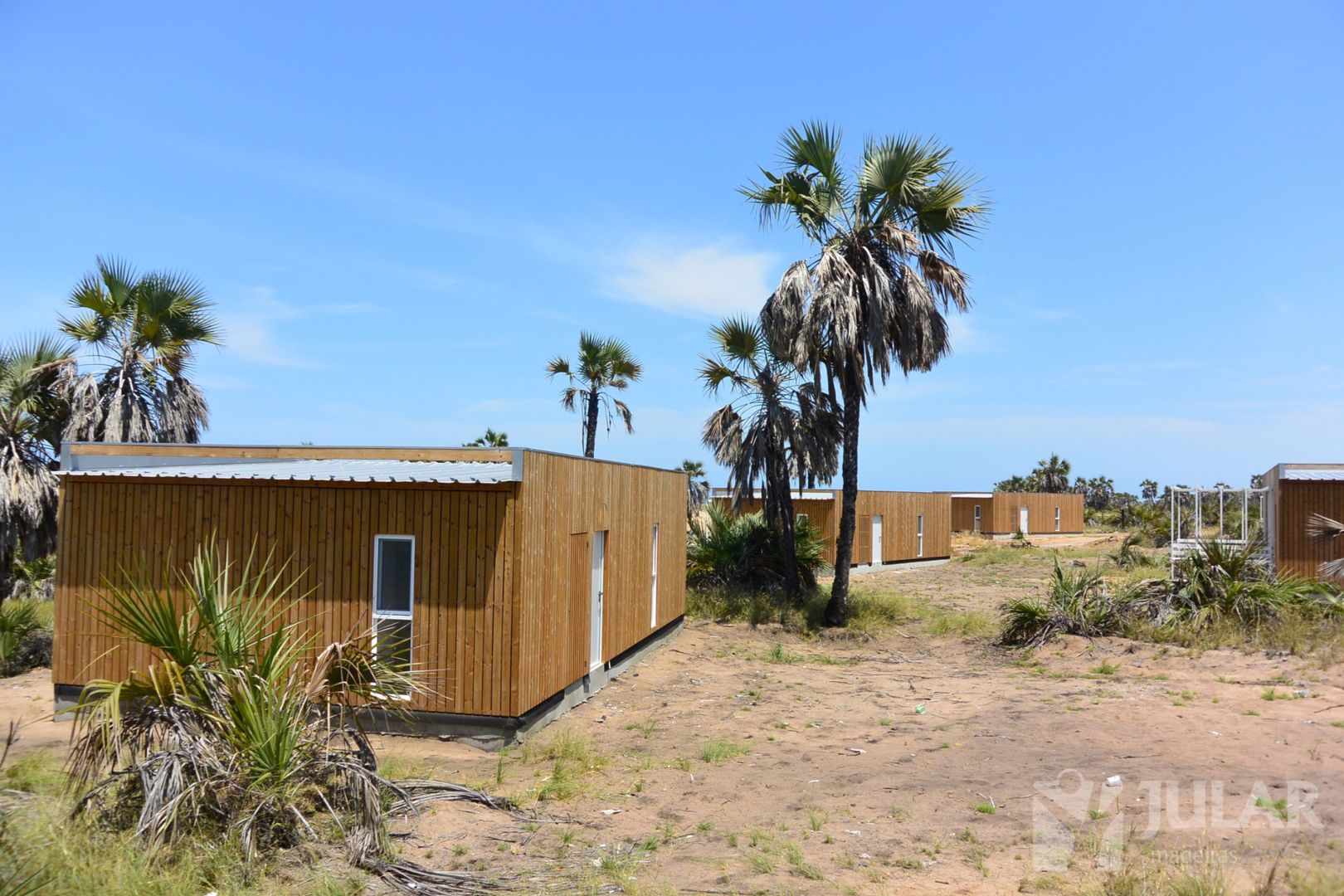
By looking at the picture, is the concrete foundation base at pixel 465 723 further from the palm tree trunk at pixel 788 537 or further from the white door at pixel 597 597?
the palm tree trunk at pixel 788 537

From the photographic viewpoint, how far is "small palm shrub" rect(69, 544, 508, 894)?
579 centimetres

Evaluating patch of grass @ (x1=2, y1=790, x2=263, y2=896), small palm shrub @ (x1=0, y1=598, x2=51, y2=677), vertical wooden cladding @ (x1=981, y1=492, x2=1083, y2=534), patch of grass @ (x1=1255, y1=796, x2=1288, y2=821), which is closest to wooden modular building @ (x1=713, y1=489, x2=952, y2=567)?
vertical wooden cladding @ (x1=981, y1=492, x2=1083, y2=534)

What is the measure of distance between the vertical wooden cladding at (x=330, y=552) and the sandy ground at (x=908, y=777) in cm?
87

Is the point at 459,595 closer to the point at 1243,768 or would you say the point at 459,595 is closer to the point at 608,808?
the point at 608,808

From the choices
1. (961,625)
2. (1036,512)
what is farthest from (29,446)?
(1036,512)

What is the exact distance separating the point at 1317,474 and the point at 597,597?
1384cm

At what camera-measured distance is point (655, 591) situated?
54.6 feet

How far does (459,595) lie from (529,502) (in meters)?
1.24

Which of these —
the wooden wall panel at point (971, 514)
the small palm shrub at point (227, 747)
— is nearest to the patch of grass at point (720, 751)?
the small palm shrub at point (227, 747)

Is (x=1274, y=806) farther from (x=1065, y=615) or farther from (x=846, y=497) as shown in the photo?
(x=846, y=497)

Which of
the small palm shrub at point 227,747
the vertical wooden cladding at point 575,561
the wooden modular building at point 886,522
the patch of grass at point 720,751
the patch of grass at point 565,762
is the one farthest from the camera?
the wooden modular building at point 886,522

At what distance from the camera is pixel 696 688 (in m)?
13.6

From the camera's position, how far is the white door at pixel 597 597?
12.9 meters

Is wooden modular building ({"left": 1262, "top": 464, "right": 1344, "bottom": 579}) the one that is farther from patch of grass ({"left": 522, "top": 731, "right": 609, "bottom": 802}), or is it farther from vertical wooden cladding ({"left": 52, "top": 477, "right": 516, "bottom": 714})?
vertical wooden cladding ({"left": 52, "top": 477, "right": 516, "bottom": 714})
